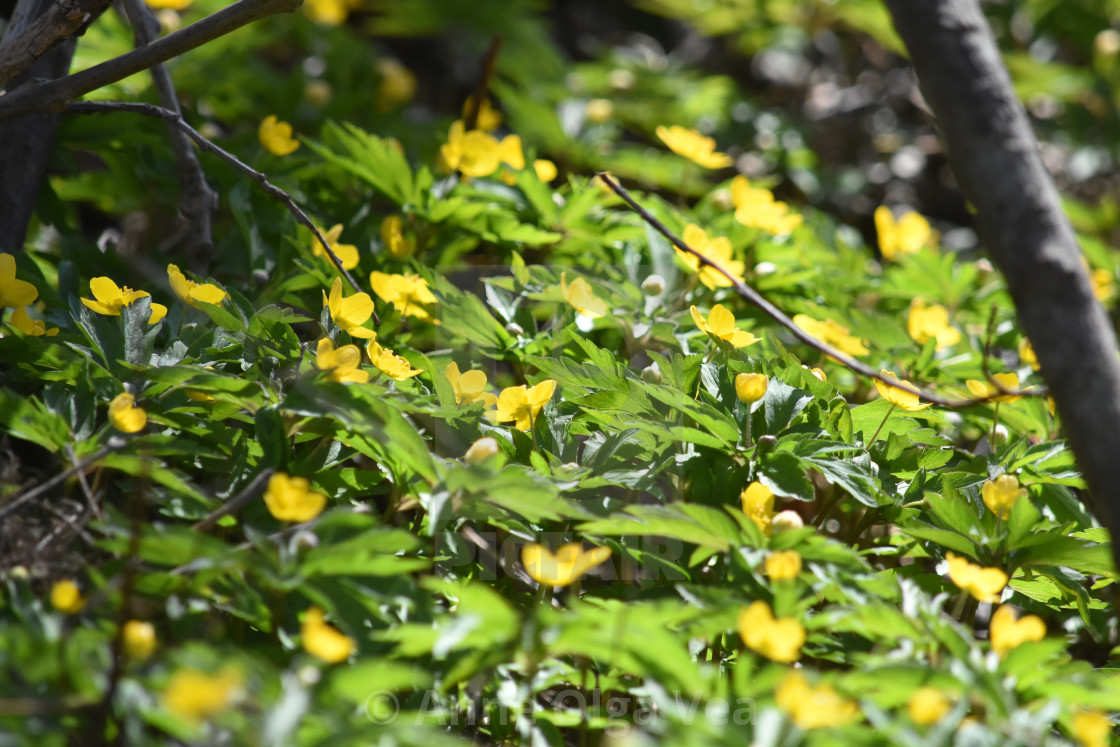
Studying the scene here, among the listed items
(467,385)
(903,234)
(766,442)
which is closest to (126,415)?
(467,385)

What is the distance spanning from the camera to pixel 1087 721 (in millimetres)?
820

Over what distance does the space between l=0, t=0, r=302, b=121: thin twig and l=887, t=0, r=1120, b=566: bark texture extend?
0.98 metres

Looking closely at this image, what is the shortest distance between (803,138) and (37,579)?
10.4 ft

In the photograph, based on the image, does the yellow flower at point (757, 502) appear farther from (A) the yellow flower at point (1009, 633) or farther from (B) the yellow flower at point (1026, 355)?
(B) the yellow flower at point (1026, 355)

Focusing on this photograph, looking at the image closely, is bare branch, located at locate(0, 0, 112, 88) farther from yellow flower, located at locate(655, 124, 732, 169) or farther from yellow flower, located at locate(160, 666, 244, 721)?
yellow flower, located at locate(655, 124, 732, 169)

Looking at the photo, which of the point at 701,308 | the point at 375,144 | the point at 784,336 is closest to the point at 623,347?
the point at 701,308

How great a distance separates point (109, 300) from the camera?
4.27 feet

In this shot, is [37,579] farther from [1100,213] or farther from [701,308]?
[1100,213]

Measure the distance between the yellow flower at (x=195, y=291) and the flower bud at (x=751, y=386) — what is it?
79cm

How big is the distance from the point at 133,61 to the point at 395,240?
0.61m

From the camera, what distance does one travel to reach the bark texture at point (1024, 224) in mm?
962

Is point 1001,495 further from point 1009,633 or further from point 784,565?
point 784,565

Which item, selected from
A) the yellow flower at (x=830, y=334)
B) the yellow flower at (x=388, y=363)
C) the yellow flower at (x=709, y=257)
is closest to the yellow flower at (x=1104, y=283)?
the yellow flower at (x=830, y=334)

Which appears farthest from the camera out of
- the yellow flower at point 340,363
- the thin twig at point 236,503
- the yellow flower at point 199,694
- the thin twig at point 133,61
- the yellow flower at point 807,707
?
the thin twig at point 133,61
